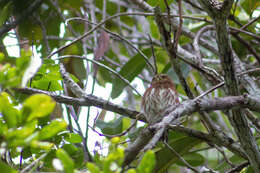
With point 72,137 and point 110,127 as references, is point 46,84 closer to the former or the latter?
point 72,137

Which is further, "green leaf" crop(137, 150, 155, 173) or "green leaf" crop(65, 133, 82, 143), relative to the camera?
"green leaf" crop(65, 133, 82, 143)

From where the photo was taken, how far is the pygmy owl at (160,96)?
10.6 feet

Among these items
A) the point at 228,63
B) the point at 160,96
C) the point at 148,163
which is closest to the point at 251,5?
the point at 160,96

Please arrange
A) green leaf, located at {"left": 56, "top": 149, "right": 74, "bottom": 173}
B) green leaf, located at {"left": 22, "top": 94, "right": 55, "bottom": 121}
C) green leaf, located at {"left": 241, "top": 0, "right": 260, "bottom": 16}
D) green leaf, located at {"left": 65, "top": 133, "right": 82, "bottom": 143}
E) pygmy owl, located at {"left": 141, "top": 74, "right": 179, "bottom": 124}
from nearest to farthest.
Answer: green leaf, located at {"left": 22, "top": 94, "right": 55, "bottom": 121}
green leaf, located at {"left": 56, "top": 149, "right": 74, "bottom": 173}
green leaf, located at {"left": 65, "top": 133, "right": 82, "bottom": 143}
pygmy owl, located at {"left": 141, "top": 74, "right": 179, "bottom": 124}
green leaf, located at {"left": 241, "top": 0, "right": 260, "bottom": 16}

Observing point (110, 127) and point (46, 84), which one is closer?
point (46, 84)

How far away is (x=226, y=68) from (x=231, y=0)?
37 cm

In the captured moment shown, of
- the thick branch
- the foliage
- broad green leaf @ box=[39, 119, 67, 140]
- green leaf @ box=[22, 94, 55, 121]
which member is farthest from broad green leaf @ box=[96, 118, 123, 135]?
green leaf @ box=[22, 94, 55, 121]

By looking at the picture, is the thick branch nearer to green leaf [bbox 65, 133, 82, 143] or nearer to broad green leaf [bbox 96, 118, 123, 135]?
green leaf [bbox 65, 133, 82, 143]

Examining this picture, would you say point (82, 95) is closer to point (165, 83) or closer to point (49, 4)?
point (165, 83)

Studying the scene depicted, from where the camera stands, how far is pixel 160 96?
3.40 m

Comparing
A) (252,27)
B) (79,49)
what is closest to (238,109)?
(252,27)

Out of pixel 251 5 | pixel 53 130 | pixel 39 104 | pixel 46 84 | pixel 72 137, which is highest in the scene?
pixel 251 5

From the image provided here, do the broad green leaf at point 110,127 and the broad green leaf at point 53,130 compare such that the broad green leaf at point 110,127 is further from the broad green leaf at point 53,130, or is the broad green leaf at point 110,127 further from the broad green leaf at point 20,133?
the broad green leaf at point 20,133

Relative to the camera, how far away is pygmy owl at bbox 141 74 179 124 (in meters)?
3.25
